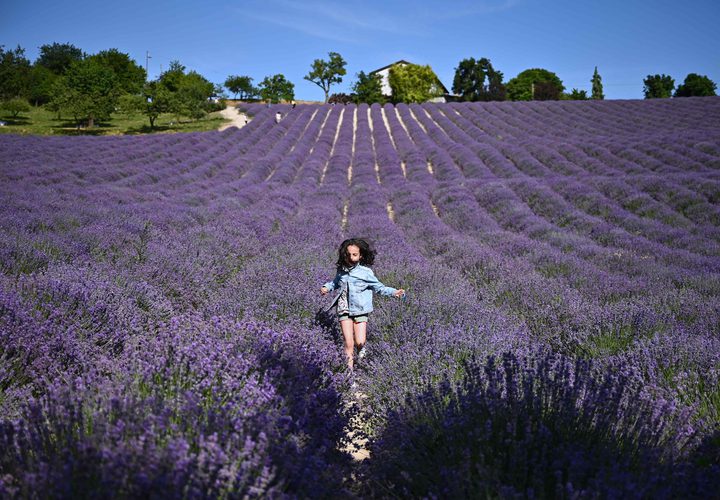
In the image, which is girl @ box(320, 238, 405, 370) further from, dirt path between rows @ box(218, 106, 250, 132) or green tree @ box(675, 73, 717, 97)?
green tree @ box(675, 73, 717, 97)

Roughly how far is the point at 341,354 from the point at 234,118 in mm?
36323

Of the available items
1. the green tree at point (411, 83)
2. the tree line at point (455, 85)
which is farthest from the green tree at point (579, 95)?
the green tree at point (411, 83)

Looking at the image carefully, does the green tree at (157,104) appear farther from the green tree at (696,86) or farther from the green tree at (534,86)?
the green tree at (696,86)

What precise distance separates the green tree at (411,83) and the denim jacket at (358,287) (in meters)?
50.7

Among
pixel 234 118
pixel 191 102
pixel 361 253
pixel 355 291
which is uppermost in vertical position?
pixel 191 102

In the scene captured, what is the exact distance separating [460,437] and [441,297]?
254 centimetres

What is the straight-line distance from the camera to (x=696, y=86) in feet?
202

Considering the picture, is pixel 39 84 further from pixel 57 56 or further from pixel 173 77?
pixel 57 56

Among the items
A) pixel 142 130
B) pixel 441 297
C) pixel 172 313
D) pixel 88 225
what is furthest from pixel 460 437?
pixel 142 130

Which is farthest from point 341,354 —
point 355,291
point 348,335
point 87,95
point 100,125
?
point 100,125

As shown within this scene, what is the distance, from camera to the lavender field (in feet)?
5.66

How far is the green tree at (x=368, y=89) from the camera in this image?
52.8 m

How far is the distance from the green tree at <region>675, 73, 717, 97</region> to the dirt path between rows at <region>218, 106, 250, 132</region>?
55717 millimetres

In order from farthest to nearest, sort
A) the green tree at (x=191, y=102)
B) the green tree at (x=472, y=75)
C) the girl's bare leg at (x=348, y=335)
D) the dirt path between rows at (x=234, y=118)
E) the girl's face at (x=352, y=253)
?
1. the green tree at (x=472, y=75)
2. the dirt path between rows at (x=234, y=118)
3. the green tree at (x=191, y=102)
4. the girl's face at (x=352, y=253)
5. the girl's bare leg at (x=348, y=335)
